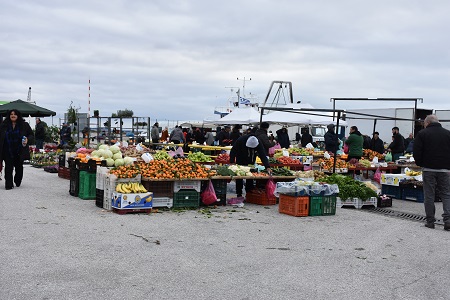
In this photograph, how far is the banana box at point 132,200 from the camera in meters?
10.1

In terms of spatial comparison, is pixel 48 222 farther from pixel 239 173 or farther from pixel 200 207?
pixel 239 173

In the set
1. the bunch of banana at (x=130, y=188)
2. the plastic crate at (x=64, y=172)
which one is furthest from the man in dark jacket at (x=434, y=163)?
the plastic crate at (x=64, y=172)

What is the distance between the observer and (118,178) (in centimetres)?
1038

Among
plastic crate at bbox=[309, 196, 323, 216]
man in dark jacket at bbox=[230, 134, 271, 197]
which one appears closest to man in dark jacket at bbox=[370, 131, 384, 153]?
man in dark jacket at bbox=[230, 134, 271, 197]

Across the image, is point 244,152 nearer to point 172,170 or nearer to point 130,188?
point 172,170

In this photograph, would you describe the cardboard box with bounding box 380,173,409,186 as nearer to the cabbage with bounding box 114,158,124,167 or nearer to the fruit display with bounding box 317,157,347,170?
the fruit display with bounding box 317,157,347,170

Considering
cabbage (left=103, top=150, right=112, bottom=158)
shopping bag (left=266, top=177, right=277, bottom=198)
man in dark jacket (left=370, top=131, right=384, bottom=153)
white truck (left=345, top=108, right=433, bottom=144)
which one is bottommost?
shopping bag (left=266, top=177, right=277, bottom=198)

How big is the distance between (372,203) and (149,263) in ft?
25.5

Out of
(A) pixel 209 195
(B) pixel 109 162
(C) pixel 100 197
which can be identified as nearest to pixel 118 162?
(B) pixel 109 162

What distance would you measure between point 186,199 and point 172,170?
69 centimetres

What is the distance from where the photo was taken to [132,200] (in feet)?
33.4

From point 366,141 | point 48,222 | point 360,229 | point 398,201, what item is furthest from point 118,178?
point 366,141

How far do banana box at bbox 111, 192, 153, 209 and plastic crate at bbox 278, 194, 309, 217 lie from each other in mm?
2848

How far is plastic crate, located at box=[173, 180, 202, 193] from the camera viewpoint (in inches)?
434
